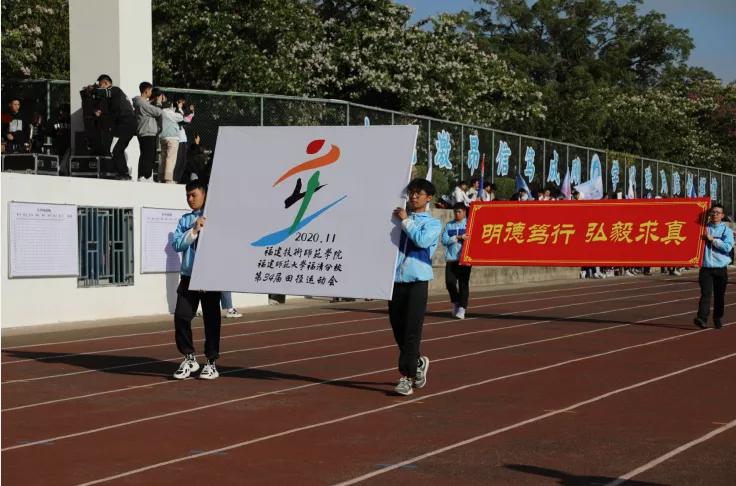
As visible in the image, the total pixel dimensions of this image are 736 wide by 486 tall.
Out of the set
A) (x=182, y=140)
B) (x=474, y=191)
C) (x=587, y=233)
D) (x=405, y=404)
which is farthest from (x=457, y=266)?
(x=405, y=404)

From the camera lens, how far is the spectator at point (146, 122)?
876 inches

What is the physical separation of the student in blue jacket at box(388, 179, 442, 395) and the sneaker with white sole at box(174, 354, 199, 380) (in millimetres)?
2248

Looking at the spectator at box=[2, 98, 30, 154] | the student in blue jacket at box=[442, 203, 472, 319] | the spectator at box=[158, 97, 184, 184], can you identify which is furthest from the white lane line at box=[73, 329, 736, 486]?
the spectator at box=[2, 98, 30, 154]

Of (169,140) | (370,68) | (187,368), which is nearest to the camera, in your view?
(187,368)

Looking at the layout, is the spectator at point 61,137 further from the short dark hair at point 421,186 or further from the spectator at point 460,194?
the short dark hair at point 421,186

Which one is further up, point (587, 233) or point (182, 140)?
point (182, 140)

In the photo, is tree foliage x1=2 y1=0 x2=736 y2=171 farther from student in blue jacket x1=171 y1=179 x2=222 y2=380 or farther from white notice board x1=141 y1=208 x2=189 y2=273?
student in blue jacket x1=171 y1=179 x2=222 y2=380

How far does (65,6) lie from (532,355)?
27.2 m

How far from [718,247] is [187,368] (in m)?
9.58

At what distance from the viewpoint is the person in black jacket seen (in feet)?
71.0

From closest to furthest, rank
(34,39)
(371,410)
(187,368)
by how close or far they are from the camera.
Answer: (371,410)
(187,368)
(34,39)

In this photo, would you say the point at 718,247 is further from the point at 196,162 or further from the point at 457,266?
the point at 196,162

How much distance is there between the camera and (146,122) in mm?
22375

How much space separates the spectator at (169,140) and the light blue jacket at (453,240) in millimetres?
4929
